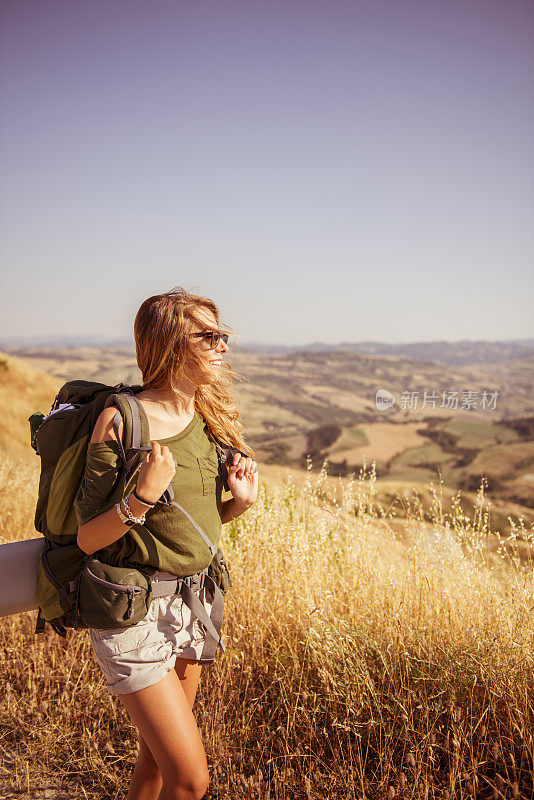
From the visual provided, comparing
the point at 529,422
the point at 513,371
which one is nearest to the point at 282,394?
the point at 529,422

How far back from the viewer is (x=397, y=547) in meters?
3.60

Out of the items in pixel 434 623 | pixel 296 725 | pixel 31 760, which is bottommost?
pixel 31 760

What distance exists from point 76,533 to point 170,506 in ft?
1.21

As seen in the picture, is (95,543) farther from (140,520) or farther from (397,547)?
(397,547)

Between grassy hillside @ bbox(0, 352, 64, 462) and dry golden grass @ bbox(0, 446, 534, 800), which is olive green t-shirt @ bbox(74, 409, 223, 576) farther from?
grassy hillside @ bbox(0, 352, 64, 462)

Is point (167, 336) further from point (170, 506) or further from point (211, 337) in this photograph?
point (170, 506)

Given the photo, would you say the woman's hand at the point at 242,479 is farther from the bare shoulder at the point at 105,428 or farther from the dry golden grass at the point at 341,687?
the dry golden grass at the point at 341,687

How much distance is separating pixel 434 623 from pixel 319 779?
1.01m

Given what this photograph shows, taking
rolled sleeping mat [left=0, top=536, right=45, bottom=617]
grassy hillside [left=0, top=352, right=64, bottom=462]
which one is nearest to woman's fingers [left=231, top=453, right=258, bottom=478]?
rolled sleeping mat [left=0, top=536, right=45, bottom=617]

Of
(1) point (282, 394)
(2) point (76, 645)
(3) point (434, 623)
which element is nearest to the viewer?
(3) point (434, 623)

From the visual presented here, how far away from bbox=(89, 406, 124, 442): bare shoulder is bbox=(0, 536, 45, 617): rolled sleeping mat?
627 millimetres

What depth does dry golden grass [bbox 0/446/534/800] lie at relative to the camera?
2.34 metres

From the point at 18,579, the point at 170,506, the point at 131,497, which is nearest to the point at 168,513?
the point at 170,506

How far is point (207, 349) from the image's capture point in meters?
2.23
